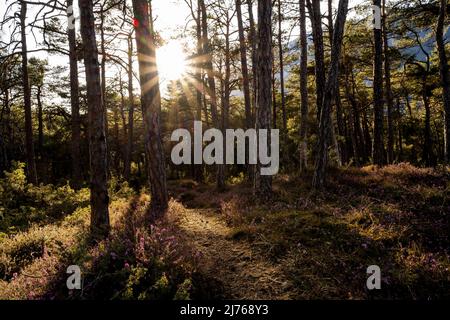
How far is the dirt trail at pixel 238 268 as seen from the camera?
4.74 m

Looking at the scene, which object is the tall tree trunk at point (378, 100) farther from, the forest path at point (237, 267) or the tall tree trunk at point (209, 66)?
the forest path at point (237, 267)

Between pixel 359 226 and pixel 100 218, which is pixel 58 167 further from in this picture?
pixel 359 226

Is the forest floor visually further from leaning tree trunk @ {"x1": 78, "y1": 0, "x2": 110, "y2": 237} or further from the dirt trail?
leaning tree trunk @ {"x1": 78, "y1": 0, "x2": 110, "y2": 237}

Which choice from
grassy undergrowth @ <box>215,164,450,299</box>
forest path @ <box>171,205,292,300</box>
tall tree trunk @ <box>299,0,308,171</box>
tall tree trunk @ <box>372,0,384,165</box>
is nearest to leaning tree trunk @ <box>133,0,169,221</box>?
grassy undergrowth @ <box>215,164,450,299</box>

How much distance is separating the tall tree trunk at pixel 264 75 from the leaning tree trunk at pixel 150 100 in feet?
11.0

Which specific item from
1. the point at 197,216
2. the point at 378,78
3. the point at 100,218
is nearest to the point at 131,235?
the point at 100,218

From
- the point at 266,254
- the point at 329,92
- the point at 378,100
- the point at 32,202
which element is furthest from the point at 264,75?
the point at 32,202

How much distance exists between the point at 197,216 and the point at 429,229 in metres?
6.57

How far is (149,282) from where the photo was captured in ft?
14.9

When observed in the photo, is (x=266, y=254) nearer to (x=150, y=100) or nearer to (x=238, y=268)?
(x=238, y=268)

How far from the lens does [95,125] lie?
23.0ft

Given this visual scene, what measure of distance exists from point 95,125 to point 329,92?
668 centimetres

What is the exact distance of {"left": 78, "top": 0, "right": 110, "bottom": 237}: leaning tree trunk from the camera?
689 centimetres

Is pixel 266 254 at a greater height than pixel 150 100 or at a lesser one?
lesser
